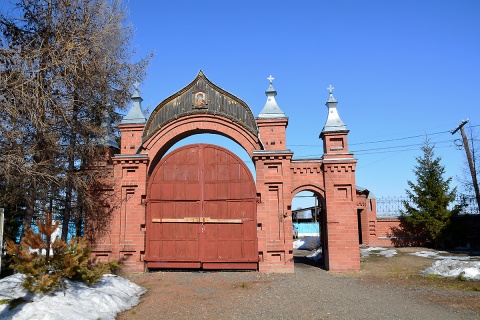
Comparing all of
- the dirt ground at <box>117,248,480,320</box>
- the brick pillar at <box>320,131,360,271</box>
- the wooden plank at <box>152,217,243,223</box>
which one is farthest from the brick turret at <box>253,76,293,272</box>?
the brick pillar at <box>320,131,360,271</box>

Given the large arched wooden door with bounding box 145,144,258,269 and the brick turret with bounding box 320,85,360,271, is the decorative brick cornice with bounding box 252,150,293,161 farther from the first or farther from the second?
the brick turret with bounding box 320,85,360,271

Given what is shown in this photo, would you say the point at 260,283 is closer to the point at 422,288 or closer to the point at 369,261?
the point at 422,288

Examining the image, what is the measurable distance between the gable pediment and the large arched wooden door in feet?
4.22

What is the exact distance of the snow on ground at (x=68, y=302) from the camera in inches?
287

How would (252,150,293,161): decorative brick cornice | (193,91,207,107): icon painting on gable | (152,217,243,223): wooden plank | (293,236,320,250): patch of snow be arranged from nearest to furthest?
(152,217,243,223): wooden plank
(252,150,293,161): decorative brick cornice
(193,91,207,107): icon painting on gable
(293,236,320,250): patch of snow

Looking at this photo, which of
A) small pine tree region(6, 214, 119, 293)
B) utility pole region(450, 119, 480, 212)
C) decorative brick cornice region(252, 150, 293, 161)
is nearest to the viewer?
small pine tree region(6, 214, 119, 293)

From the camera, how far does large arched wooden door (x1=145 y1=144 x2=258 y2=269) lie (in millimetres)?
14836

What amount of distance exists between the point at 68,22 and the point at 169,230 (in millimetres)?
7786

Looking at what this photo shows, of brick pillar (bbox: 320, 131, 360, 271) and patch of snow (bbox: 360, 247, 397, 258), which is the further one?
patch of snow (bbox: 360, 247, 397, 258)

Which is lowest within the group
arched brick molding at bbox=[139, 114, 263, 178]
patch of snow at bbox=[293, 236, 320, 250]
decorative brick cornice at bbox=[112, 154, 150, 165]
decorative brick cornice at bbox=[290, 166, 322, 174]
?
patch of snow at bbox=[293, 236, 320, 250]

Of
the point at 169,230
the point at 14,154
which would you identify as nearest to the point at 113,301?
the point at 14,154

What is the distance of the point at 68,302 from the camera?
26.4 feet

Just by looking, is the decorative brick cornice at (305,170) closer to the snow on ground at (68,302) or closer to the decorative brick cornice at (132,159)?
the decorative brick cornice at (132,159)

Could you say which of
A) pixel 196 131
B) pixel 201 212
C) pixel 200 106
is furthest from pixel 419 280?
pixel 200 106
